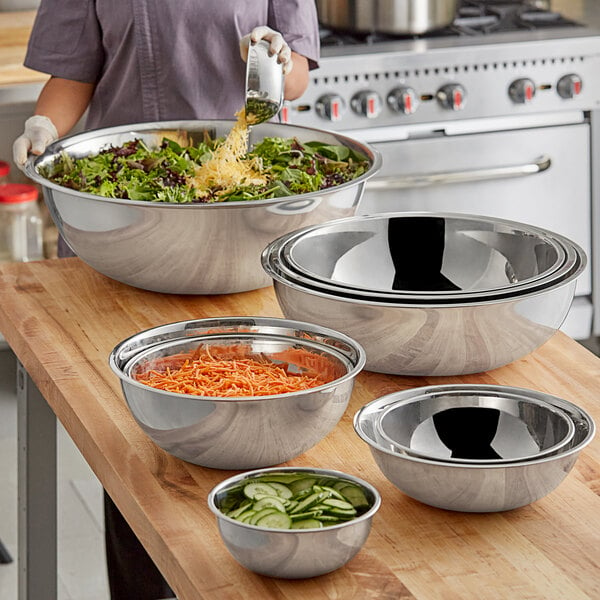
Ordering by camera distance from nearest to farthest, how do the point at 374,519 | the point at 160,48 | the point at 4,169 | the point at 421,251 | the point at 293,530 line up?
the point at 293,530, the point at 374,519, the point at 421,251, the point at 160,48, the point at 4,169

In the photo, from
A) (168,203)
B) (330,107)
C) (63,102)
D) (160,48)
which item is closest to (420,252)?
(168,203)

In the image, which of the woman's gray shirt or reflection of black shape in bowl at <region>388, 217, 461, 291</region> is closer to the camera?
reflection of black shape in bowl at <region>388, 217, 461, 291</region>

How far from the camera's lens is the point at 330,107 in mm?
2785

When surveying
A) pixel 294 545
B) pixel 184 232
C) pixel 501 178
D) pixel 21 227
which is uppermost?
pixel 184 232

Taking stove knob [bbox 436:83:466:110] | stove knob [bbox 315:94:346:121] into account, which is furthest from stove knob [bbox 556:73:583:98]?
stove knob [bbox 315:94:346:121]

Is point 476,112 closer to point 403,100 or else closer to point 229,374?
point 403,100

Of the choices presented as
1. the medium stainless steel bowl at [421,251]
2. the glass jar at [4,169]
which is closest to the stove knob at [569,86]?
the glass jar at [4,169]

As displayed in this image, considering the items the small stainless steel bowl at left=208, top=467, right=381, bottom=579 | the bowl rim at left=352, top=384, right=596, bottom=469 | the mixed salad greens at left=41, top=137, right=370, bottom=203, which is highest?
the mixed salad greens at left=41, top=137, right=370, bottom=203

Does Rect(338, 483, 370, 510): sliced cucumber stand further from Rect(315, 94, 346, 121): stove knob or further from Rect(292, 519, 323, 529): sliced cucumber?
Rect(315, 94, 346, 121): stove knob

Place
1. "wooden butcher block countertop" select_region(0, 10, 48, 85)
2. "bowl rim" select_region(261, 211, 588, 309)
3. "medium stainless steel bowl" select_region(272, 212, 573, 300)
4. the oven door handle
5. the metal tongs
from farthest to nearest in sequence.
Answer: the oven door handle
"wooden butcher block countertop" select_region(0, 10, 48, 85)
the metal tongs
"medium stainless steel bowl" select_region(272, 212, 573, 300)
"bowl rim" select_region(261, 211, 588, 309)

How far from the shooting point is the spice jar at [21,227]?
2865 millimetres

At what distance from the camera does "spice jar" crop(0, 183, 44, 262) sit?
287cm

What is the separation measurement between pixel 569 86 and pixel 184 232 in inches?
67.8

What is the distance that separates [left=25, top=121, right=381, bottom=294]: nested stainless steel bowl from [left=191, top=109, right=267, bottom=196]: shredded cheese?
0.25 ft
